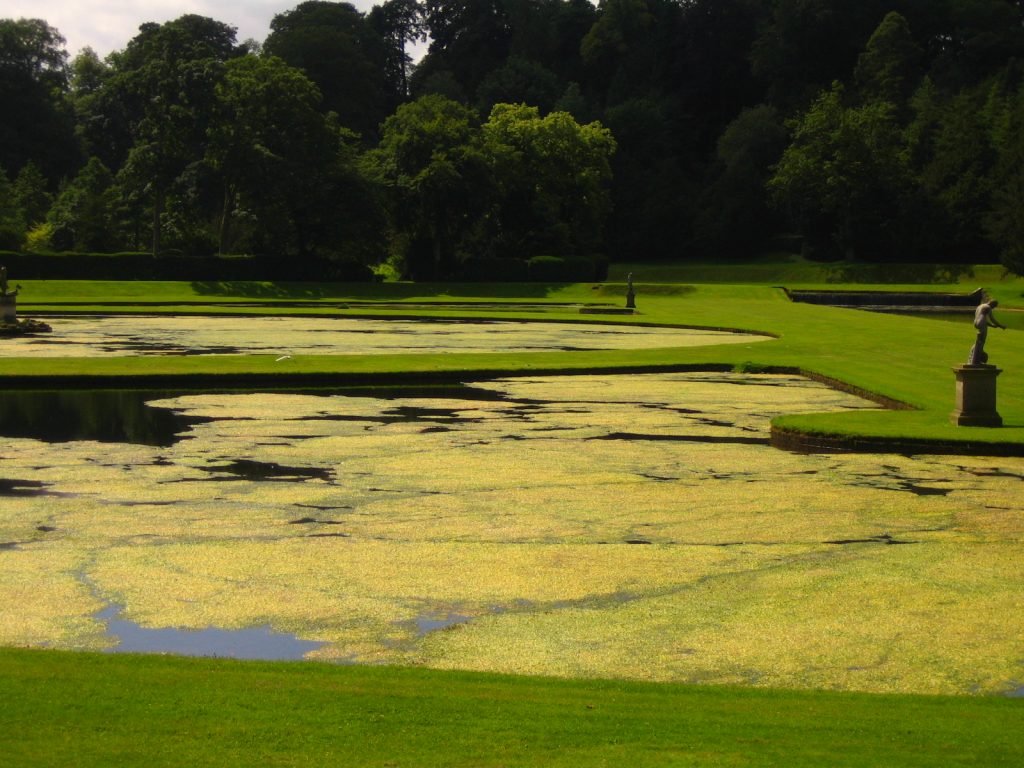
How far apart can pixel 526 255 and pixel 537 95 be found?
106ft

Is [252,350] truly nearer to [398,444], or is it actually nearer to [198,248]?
[398,444]

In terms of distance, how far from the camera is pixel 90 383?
2600 centimetres

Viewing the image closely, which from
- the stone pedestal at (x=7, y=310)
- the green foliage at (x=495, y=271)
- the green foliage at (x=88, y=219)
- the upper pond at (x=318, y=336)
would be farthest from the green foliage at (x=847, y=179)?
the stone pedestal at (x=7, y=310)

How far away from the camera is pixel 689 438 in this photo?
19.9 metres

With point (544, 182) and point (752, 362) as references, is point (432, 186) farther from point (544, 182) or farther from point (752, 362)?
point (752, 362)

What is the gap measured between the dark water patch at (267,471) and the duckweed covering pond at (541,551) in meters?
0.08

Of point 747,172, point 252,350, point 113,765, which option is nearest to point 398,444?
point 113,765

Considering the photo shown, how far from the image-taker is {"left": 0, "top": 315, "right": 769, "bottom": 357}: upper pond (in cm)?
3562

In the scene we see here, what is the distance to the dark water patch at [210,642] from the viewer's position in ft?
30.5

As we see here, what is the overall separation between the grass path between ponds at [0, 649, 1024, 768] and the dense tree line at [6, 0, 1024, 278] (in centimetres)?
7012

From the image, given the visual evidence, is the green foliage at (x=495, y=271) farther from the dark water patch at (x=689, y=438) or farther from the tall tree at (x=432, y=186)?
the dark water patch at (x=689, y=438)

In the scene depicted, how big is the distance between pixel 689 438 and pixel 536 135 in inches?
2814

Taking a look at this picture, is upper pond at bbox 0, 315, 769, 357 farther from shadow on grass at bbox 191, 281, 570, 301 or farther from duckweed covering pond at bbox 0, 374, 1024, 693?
shadow on grass at bbox 191, 281, 570, 301

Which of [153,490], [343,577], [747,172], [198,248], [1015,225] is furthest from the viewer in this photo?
[747,172]
